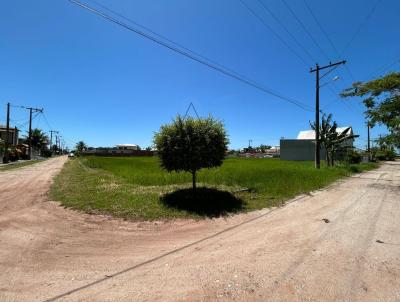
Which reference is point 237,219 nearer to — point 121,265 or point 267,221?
point 267,221

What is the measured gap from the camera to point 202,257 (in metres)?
5.32

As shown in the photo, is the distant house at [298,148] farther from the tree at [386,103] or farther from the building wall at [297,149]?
the tree at [386,103]

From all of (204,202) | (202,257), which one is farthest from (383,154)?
(202,257)

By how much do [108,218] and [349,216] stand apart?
22.4 ft

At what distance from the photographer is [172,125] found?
10.6 meters

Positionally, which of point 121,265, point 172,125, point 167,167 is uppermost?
point 172,125

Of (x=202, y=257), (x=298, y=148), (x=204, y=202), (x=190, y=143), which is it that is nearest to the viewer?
(x=202, y=257)

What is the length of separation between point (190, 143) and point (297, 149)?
6220 centimetres

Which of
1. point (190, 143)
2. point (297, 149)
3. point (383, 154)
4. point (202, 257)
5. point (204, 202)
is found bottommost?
point (202, 257)

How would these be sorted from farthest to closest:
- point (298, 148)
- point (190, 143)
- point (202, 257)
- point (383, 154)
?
point (383, 154) → point (298, 148) → point (190, 143) → point (202, 257)

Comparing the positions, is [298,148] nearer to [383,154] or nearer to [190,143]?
[383,154]

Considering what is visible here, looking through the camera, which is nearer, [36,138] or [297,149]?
[297,149]

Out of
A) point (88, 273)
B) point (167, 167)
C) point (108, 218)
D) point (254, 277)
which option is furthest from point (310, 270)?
point (167, 167)

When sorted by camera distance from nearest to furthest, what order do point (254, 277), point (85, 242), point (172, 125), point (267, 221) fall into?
point (254, 277) → point (85, 242) → point (267, 221) → point (172, 125)
